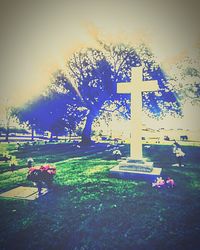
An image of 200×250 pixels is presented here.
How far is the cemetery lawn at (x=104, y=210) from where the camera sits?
210 cm

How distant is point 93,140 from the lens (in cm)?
294

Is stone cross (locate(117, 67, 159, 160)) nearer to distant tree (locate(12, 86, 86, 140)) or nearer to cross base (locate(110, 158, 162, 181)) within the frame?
cross base (locate(110, 158, 162, 181))

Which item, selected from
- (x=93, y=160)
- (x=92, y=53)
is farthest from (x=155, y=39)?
(x=93, y=160)

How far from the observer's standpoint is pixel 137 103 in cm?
272

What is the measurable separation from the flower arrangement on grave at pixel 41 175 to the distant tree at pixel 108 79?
61cm

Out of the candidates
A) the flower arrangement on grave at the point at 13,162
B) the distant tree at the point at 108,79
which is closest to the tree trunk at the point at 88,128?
the distant tree at the point at 108,79

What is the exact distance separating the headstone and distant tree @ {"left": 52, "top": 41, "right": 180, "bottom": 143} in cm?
85

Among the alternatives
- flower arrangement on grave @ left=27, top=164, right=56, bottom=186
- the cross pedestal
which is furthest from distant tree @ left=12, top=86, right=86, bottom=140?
the cross pedestal

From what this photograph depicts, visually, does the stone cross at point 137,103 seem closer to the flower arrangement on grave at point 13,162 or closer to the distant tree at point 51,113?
the distant tree at point 51,113

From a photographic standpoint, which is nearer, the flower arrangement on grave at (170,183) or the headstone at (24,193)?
the flower arrangement on grave at (170,183)

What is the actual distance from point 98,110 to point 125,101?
367mm

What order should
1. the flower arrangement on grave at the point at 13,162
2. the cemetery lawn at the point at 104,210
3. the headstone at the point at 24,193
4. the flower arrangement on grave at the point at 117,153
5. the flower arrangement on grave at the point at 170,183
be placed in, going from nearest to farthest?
1. the cemetery lawn at the point at 104,210
2. the flower arrangement on grave at the point at 170,183
3. the headstone at the point at 24,193
4. the flower arrangement on grave at the point at 117,153
5. the flower arrangement on grave at the point at 13,162

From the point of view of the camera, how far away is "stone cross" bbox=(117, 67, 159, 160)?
8.78 ft

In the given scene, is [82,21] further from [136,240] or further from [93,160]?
[136,240]
